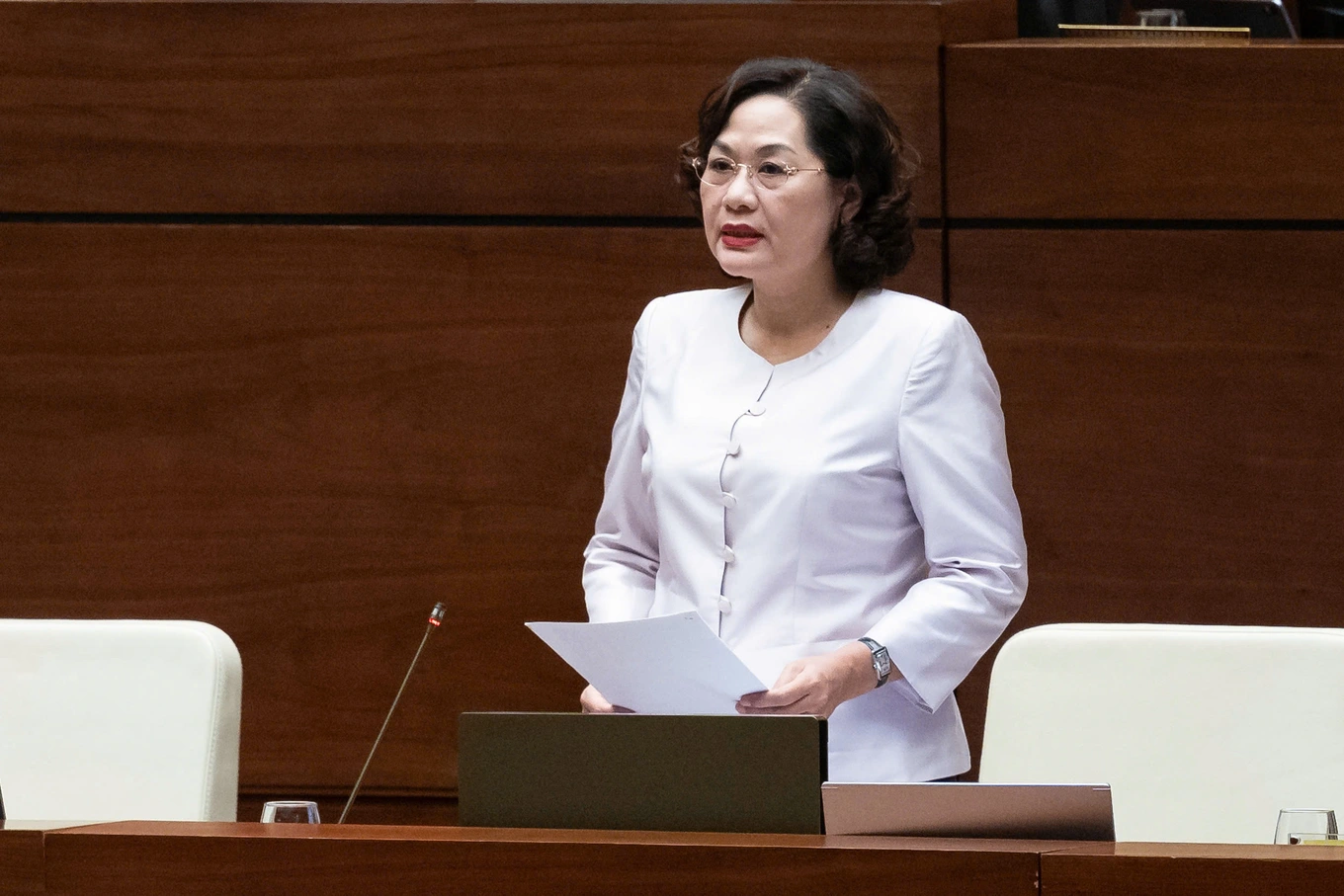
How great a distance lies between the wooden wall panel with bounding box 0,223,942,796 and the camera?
115 inches

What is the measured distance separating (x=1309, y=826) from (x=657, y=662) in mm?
612

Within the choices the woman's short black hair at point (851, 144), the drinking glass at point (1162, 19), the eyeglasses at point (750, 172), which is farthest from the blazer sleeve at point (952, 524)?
the drinking glass at point (1162, 19)

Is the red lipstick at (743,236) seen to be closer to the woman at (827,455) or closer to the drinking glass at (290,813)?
the woman at (827,455)

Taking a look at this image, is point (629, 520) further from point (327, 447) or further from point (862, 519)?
point (327, 447)

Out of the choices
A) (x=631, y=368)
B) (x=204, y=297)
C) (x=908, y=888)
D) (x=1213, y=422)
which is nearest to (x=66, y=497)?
(x=204, y=297)

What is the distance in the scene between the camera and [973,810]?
1305mm

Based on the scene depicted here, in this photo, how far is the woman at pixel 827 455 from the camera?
2.02 meters

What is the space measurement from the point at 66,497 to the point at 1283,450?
6.74 ft

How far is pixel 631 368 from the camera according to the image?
2.30 meters

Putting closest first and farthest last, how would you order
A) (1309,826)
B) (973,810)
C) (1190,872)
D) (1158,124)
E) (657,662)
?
(1190,872) < (973,810) < (1309,826) < (657,662) < (1158,124)

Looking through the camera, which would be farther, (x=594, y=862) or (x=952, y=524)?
(x=952, y=524)

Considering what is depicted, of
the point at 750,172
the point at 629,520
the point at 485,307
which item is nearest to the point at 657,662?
the point at 629,520

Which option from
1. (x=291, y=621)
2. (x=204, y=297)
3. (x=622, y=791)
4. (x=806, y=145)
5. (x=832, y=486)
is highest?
(x=806, y=145)

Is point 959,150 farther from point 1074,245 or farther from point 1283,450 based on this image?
point 1283,450
